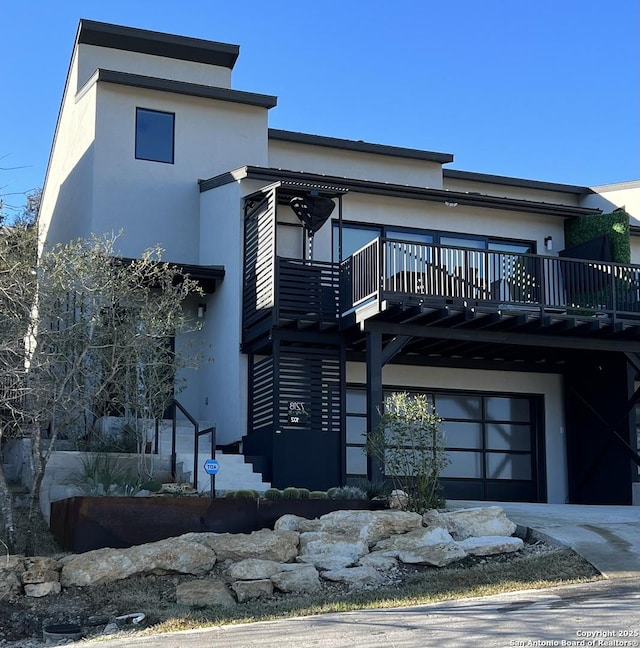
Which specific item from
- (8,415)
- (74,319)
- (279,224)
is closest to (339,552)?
(74,319)

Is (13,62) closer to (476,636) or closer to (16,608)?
(16,608)

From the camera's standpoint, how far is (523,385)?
20984mm

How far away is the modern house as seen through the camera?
17.4 m

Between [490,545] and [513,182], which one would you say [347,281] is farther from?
[513,182]

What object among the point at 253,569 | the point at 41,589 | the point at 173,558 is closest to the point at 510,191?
the point at 253,569

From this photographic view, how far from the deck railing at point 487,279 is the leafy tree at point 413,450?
241cm

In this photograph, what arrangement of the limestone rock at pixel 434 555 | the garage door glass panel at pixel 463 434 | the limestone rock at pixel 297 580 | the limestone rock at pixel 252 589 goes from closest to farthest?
A: the limestone rock at pixel 252 589, the limestone rock at pixel 297 580, the limestone rock at pixel 434 555, the garage door glass panel at pixel 463 434

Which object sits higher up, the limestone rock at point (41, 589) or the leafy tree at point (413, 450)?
the leafy tree at point (413, 450)

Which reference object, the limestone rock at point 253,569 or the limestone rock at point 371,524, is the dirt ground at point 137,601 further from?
the limestone rock at point 371,524

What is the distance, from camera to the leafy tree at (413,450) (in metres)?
14.5

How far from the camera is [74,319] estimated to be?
14023mm

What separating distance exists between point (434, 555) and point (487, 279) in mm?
6241

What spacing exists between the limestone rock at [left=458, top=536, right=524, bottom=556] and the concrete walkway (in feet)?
1.97

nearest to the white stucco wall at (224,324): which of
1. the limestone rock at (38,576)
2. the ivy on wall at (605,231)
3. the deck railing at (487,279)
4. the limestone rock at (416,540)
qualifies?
the deck railing at (487,279)
